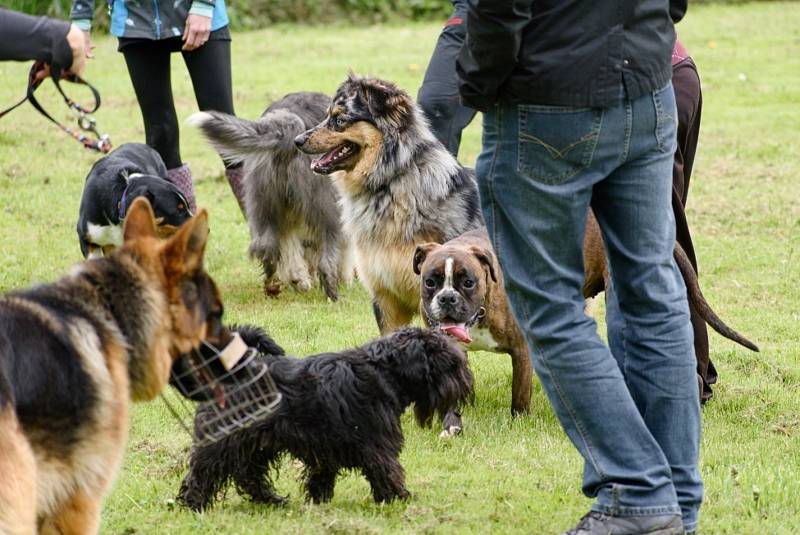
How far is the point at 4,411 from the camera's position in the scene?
3281mm

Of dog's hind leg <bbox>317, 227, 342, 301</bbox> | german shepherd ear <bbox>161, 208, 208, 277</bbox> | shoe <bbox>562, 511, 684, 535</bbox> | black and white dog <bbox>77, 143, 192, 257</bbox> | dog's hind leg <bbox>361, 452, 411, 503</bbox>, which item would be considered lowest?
dog's hind leg <bbox>317, 227, 342, 301</bbox>

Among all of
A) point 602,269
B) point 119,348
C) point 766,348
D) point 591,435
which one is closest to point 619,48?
point 591,435

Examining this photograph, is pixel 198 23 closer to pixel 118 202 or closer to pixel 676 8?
pixel 118 202

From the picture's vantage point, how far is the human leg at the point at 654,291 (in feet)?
12.9

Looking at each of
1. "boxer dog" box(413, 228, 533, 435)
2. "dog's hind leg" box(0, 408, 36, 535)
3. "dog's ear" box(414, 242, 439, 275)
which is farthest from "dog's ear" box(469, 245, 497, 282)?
"dog's hind leg" box(0, 408, 36, 535)

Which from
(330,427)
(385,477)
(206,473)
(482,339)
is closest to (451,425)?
(482,339)

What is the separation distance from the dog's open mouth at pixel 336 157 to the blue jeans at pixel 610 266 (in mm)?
3143

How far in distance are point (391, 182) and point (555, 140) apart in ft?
10.9

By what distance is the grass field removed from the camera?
15.4 ft

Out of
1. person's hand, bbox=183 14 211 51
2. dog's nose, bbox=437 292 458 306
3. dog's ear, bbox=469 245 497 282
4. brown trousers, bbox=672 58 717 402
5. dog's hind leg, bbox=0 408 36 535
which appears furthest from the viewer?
person's hand, bbox=183 14 211 51

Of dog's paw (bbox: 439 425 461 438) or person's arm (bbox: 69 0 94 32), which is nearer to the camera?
dog's paw (bbox: 439 425 461 438)

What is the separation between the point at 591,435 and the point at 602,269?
2.21 meters

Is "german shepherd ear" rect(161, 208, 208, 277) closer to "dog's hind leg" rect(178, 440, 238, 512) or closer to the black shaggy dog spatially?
the black shaggy dog

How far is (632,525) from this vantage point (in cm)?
400
